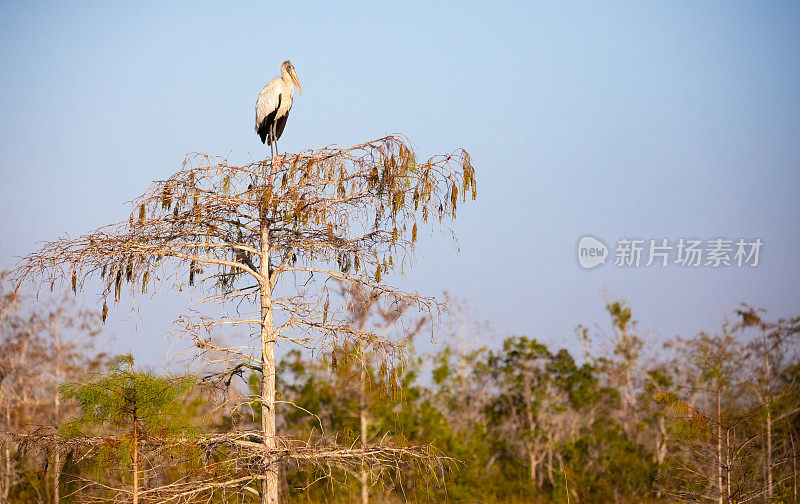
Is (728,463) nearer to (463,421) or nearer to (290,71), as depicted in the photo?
(290,71)

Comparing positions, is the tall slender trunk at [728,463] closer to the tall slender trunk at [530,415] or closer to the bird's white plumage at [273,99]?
the bird's white plumage at [273,99]

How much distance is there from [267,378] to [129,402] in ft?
4.38

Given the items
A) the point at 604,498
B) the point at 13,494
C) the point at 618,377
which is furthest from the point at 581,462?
the point at 13,494

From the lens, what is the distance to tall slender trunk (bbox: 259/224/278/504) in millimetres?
7973

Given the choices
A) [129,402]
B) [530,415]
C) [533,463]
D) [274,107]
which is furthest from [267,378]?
[530,415]

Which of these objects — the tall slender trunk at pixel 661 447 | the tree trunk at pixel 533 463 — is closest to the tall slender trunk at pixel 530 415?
the tree trunk at pixel 533 463

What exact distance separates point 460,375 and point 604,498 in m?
5.10

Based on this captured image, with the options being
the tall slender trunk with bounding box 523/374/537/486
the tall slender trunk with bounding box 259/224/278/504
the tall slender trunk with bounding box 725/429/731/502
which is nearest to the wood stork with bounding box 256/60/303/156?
the tall slender trunk with bounding box 259/224/278/504

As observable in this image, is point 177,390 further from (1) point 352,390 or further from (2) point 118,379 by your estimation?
(1) point 352,390

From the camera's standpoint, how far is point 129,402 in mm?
7785

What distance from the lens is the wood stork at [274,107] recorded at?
10297 mm

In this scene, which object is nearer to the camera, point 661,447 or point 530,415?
point 530,415

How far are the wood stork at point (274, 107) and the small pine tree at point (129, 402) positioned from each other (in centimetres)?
348

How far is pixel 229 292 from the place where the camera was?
8.41 metres
